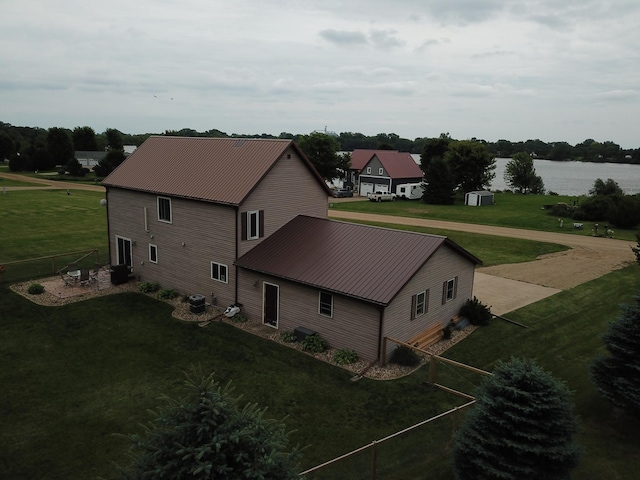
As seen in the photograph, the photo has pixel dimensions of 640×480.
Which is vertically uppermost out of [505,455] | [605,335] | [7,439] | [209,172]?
[209,172]

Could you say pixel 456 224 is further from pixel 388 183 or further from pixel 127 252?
pixel 127 252

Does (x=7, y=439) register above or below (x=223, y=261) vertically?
below

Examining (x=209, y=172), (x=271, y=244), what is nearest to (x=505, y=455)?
(x=271, y=244)

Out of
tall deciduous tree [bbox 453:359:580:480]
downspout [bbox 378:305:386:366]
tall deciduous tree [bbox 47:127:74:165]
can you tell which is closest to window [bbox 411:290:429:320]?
downspout [bbox 378:305:386:366]

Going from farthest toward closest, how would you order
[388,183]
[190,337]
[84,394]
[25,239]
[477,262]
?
[388,183], [25,239], [477,262], [190,337], [84,394]

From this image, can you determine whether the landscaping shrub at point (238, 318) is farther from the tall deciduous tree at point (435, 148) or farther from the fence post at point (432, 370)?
the tall deciduous tree at point (435, 148)

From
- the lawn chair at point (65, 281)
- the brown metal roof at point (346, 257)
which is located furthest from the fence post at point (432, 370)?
the lawn chair at point (65, 281)

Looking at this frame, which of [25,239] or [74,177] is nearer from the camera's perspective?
[25,239]

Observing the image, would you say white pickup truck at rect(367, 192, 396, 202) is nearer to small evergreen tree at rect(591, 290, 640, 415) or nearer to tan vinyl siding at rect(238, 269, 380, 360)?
tan vinyl siding at rect(238, 269, 380, 360)

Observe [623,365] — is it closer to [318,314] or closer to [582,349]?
[582,349]
